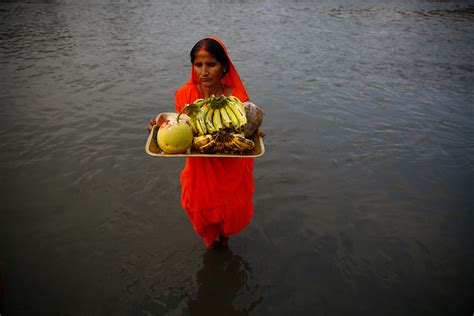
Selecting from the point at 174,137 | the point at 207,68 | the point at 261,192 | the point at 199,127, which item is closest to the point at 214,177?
the point at 199,127

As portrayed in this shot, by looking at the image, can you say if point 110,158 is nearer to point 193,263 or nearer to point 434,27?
point 193,263

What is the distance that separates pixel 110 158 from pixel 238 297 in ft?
8.82

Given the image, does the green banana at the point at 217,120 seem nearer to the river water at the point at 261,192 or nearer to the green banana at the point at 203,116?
the green banana at the point at 203,116

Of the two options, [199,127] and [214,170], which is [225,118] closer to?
[199,127]

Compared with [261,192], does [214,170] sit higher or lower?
higher

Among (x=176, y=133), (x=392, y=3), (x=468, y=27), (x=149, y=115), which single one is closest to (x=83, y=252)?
(x=176, y=133)

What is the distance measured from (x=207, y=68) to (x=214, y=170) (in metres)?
0.74

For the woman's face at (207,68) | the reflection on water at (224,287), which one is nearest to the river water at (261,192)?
the reflection on water at (224,287)

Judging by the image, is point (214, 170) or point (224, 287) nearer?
point (214, 170)

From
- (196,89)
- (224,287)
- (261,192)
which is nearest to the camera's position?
(196,89)

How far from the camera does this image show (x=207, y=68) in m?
2.34

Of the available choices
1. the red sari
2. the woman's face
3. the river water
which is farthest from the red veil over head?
the river water

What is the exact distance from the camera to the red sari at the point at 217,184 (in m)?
2.41

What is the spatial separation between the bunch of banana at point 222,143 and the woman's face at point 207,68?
22.9 inches
